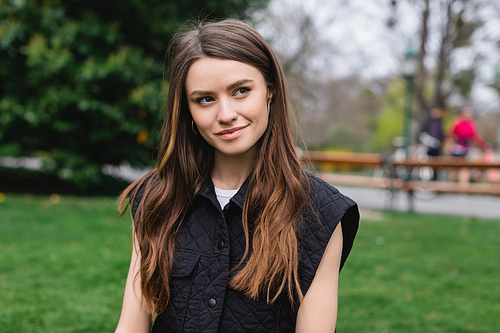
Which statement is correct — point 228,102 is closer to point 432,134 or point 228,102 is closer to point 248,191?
point 248,191

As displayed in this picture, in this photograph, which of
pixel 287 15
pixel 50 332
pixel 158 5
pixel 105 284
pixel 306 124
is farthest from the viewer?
pixel 306 124

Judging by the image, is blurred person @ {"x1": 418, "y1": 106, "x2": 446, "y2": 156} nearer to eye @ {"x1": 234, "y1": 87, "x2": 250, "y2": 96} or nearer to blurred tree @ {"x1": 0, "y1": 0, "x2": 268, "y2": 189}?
blurred tree @ {"x1": 0, "y1": 0, "x2": 268, "y2": 189}

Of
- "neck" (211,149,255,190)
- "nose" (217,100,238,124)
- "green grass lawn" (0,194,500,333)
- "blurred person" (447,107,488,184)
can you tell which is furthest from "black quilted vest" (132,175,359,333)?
"blurred person" (447,107,488,184)

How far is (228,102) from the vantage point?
1.62 m

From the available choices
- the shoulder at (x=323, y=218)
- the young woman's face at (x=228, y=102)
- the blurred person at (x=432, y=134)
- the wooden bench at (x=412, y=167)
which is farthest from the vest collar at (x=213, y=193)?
the blurred person at (x=432, y=134)

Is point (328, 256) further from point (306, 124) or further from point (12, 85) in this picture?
point (306, 124)

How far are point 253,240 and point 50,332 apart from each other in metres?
2.06

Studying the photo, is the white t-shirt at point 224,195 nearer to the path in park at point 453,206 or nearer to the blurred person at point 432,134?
the path in park at point 453,206

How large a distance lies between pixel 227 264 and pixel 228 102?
0.55m

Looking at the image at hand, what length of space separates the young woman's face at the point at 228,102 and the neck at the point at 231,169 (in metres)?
0.09

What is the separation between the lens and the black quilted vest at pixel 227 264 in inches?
62.1

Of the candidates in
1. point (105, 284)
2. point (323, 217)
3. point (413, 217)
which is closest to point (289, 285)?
point (323, 217)

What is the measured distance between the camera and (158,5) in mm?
8172

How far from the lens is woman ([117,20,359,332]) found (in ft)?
5.19
